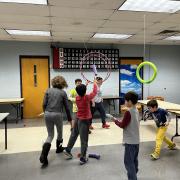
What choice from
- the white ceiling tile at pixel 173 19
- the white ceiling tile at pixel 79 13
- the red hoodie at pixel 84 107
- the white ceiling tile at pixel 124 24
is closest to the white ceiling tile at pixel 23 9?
the white ceiling tile at pixel 79 13

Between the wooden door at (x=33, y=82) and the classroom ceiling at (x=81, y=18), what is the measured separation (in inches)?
65.7

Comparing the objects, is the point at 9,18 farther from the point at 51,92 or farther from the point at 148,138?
the point at 148,138

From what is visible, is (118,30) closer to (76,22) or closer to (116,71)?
(76,22)

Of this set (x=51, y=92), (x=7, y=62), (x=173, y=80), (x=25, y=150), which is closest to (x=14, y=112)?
(x=7, y=62)

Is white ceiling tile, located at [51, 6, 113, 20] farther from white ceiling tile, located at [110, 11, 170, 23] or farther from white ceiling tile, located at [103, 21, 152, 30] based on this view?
white ceiling tile, located at [103, 21, 152, 30]

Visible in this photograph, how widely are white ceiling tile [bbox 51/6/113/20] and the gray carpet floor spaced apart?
7.85 ft

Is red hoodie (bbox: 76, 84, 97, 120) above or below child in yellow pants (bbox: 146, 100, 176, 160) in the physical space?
above

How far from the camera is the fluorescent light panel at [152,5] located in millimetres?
3304

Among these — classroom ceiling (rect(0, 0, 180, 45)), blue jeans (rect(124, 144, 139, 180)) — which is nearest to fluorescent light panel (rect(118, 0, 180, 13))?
classroom ceiling (rect(0, 0, 180, 45))

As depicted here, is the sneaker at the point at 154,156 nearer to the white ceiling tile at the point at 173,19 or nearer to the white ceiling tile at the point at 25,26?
the white ceiling tile at the point at 173,19

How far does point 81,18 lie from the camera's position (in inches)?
161

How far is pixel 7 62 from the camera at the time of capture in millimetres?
6832

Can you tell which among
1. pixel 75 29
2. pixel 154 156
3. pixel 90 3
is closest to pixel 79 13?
pixel 90 3

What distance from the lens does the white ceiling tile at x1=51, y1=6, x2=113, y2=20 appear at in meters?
3.55
